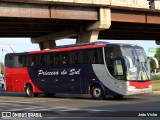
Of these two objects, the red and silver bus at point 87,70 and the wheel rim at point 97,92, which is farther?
the wheel rim at point 97,92

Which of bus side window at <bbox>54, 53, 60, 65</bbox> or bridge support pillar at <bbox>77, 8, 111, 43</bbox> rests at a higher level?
bridge support pillar at <bbox>77, 8, 111, 43</bbox>

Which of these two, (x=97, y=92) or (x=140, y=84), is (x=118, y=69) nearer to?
(x=140, y=84)

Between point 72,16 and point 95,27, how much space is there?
3.67 meters

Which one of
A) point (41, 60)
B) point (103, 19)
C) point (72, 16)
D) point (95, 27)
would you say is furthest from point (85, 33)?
point (41, 60)

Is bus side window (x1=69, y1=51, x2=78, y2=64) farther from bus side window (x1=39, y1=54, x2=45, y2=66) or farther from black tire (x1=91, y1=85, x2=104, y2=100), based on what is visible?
bus side window (x1=39, y1=54, x2=45, y2=66)

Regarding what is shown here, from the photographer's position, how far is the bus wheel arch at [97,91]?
22.8m

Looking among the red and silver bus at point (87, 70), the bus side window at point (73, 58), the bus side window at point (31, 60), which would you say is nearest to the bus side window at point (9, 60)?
the red and silver bus at point (87, 70)

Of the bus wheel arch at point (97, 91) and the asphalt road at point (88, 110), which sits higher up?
the bus wheel arch at point (97, 91)

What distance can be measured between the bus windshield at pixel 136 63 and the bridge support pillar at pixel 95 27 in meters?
12.9

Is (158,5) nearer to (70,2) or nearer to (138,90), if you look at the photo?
(70,2)

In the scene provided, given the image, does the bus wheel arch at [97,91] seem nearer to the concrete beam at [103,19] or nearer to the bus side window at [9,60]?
the bus side window at [9,60]

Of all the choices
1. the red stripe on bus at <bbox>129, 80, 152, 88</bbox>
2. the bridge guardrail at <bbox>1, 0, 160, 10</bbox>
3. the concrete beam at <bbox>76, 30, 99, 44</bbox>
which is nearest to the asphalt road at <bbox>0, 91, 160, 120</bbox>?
the red stripe on bus at <bbox>129, 80, 152, 88</bbox>

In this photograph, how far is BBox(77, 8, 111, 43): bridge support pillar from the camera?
117 feet

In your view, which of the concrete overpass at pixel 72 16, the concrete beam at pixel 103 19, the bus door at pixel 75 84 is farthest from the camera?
the concrete beam at pixel 103 19
